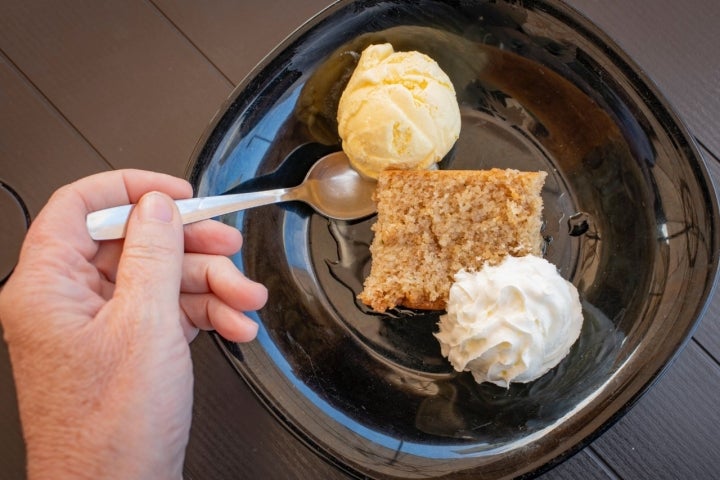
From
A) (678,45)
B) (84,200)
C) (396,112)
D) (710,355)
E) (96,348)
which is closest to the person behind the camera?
(96,348)

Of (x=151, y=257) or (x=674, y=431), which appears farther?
(x=674, y=431)

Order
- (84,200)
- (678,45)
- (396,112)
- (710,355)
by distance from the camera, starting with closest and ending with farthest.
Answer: (84,200)
(396,112)
(710,355)
(678,45)

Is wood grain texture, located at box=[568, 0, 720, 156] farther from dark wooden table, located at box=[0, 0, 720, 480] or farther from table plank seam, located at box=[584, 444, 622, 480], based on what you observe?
table plank seam, located at box=[584, 444, 622, 480]

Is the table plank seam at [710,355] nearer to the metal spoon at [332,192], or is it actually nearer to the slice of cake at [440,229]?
the slice of cake at [440,229]

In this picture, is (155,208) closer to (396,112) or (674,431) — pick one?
(396,112)

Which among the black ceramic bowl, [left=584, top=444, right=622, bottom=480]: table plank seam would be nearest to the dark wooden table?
[left=584, top=444, right=622, bottom=480]: table plank seam

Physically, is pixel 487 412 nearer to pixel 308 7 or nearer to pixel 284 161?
pixel 284 161

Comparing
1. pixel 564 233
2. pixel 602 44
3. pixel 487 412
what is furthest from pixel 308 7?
pixel 487 412

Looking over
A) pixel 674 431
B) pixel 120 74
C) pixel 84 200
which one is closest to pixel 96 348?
pixel 84 200
